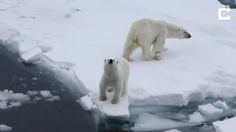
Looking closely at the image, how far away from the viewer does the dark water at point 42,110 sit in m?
5.85

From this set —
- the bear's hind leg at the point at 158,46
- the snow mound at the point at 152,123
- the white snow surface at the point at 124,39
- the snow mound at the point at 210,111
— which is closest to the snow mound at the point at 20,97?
the white snow surface at the point at 124,39

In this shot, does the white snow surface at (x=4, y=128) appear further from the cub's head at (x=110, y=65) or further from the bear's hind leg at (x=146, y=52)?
the bear's hind leg at (x=146, y=52)

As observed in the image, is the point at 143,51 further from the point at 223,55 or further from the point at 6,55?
the point at 6,55

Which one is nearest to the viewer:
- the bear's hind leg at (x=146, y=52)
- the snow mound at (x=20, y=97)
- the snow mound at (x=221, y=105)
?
the snow mound at (x=20, y=97)

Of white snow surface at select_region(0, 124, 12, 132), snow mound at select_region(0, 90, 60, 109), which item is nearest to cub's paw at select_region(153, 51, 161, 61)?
snow mound at select_region(0, 90, 60, 109)

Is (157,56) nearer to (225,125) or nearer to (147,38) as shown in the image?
(147,38)

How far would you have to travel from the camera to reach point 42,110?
6234 mm

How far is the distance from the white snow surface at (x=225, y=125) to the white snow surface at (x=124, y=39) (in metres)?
0.79

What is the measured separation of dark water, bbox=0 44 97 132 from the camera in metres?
5.85

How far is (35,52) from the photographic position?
7973 mm

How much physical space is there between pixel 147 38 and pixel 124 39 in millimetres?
1207

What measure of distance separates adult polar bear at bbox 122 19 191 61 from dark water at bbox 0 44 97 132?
139 cm

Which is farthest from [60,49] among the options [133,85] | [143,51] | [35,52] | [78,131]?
[78,131]

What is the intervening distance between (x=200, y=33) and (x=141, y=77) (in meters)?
3.07
